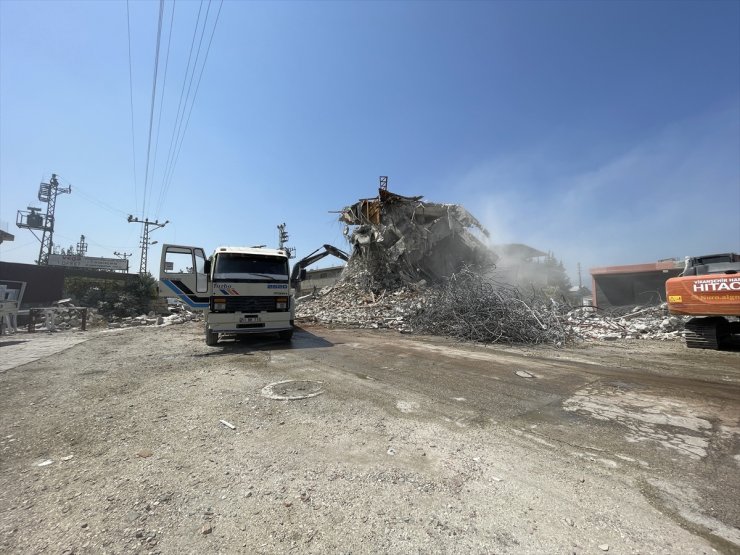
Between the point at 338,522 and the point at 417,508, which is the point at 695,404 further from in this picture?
the point at 338,522

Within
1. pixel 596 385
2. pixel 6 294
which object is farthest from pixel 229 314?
pixel 6 294

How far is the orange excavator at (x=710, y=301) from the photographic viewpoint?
24.5ft

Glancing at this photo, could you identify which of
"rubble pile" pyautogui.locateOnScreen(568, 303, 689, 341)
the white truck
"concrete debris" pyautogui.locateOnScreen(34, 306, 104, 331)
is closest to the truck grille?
the white truck

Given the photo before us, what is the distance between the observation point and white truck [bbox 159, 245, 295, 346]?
900cm

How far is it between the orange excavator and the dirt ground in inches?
101

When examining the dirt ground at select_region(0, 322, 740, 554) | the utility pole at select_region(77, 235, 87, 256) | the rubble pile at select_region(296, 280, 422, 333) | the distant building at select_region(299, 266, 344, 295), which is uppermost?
the utility pole at select_region(77, 235, 87, 256)

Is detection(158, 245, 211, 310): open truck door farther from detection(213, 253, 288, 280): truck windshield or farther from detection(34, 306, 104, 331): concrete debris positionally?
detection(34, 306, 104, 331): concrete debris

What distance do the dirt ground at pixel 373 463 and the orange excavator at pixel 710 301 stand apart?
2.57m

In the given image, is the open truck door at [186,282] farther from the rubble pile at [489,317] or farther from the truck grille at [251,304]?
the rubble pile at [489,317]

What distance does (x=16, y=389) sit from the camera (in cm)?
535

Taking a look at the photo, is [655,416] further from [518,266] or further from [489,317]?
[518,266]

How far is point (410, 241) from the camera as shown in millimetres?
20547

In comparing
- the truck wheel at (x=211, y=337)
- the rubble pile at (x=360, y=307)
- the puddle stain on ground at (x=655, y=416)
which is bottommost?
the puddle stain on ground at (x=655, y=416)

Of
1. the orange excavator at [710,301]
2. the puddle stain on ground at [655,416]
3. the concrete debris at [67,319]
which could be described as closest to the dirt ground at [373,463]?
the puddle stain on ground at [655,416]
